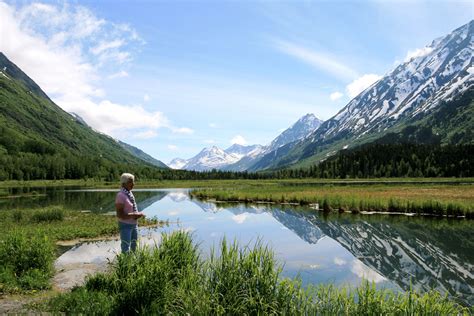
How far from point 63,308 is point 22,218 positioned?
29572 mm

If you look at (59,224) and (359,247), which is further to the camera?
(59,224)

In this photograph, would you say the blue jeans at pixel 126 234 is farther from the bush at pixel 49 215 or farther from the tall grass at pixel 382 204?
the tall grass at pixel 382 204

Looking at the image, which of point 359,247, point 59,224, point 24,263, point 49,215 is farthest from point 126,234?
point 49,215

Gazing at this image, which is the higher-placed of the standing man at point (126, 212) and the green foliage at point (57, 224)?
the standing man at point (126, 212)

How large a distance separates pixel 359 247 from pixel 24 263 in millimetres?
20098

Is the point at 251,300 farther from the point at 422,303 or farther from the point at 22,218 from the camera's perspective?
the point at 22,218

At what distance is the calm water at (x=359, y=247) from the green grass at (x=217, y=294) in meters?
2.80

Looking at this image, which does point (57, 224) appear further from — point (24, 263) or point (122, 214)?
point (122, 214)

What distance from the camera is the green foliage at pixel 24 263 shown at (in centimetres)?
1478

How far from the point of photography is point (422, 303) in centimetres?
930

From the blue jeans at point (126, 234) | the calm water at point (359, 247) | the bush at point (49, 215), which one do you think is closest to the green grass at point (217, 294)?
the blue jeans at point (126, 234)

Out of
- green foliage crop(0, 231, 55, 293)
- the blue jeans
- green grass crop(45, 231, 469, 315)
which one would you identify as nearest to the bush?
green foliage crop(0, 231, 55, 293)

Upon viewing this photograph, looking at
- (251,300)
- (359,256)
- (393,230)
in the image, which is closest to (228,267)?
(251,300)

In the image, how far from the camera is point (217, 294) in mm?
10344
